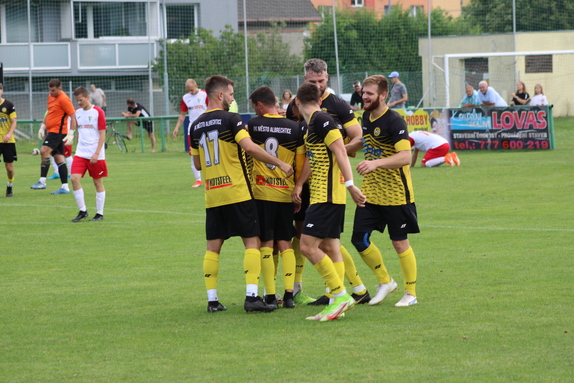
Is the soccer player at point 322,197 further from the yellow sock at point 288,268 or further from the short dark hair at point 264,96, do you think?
the yellow sock at point 288,268

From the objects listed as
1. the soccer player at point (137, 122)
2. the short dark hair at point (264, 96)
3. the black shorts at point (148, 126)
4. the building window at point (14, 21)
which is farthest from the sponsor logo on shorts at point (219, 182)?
the building window at point (14, 21)

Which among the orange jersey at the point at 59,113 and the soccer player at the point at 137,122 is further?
the soccer player at the point at 137,122

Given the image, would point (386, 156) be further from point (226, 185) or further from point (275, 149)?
point (226, 185)

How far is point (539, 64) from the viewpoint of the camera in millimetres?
40000

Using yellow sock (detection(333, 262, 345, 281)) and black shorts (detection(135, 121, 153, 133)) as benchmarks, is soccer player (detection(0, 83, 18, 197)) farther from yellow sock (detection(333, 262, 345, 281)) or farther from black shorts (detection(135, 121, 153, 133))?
black shorts (detection(135, 121, 153, 133))

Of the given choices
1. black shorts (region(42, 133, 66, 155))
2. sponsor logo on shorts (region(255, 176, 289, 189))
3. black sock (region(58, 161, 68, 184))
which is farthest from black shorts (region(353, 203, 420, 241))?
black sock (region(58, 161, 68, 184))

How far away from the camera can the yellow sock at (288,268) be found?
291 inches

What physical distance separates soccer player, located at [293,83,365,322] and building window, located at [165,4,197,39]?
114 feet

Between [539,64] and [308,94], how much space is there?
35.4 metres

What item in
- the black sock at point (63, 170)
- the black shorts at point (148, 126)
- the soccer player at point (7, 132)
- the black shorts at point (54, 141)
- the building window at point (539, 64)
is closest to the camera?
the black shorts at point (54, 141)

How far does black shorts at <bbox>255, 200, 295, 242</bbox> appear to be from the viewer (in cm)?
728

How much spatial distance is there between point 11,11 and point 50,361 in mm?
38108

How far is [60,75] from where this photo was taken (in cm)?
4125

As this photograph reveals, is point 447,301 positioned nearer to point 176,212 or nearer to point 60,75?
point 176,212
